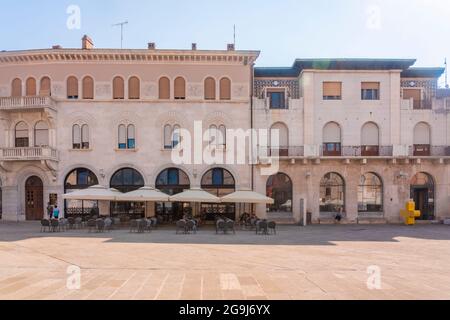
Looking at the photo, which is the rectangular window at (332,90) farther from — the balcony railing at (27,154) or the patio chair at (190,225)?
the balcony railing at (27,154)

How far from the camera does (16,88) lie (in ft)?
88.9

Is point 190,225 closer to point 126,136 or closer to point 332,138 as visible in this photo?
point 126,136

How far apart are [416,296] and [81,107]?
82.2 feet

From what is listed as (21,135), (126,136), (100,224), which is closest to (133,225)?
(100,224)

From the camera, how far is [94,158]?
2675 centimetres

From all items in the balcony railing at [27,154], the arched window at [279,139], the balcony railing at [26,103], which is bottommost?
the balcony railing at [27,154]

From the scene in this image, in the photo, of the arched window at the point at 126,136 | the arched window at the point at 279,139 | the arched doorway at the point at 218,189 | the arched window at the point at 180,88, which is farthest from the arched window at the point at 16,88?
the arched window at the point at 279,139

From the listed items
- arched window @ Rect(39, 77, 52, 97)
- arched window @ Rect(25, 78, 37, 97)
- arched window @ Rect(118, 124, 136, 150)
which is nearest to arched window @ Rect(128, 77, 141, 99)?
arched window @ Rect(118, 124, 136, 150)

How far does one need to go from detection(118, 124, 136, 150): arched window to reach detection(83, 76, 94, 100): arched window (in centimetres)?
335

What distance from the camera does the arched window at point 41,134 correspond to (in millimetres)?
26906

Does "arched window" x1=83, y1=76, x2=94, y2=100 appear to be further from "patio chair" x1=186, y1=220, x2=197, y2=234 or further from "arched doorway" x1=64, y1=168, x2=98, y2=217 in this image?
"patio chair" x1=186, y1=220, x2=197, y2=234

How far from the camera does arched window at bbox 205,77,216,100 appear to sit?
1070 inches

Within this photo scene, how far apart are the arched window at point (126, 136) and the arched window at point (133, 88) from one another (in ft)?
7.51

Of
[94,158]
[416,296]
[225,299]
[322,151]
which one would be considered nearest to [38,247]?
[225,299]
